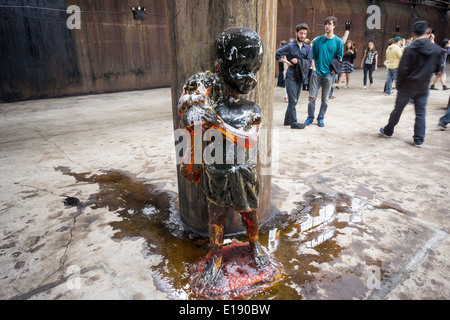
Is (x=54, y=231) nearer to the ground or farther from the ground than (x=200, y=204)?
nearer to the ground

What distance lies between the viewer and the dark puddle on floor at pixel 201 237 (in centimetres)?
172

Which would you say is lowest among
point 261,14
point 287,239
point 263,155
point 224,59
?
point 287,239

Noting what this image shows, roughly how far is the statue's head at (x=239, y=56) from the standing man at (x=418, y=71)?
11.4 feet

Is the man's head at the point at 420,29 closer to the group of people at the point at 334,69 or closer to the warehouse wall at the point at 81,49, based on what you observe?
the group of people at the point at 334,69

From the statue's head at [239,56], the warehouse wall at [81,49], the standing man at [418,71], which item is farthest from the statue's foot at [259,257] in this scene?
Answer: the warehouse wall at [81,49]

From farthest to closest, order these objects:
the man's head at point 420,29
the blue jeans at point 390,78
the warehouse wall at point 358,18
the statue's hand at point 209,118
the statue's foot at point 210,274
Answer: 1. the warehouse wall at point 358,18
2. the blue jeans at point 390,78
3. the man's head at point 420,29
4. the statue's foot at point 210,274
5. the statue's hand at point 209,118

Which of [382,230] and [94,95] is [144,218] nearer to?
[382,230]

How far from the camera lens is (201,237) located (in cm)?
218

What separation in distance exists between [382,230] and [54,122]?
584 cm

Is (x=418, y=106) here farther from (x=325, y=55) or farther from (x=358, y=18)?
(x=358, y=18)

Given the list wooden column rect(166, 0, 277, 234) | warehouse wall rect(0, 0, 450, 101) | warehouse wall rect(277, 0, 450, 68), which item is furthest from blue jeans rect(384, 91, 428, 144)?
warehouse wall rect(277, 0, 450, 68)

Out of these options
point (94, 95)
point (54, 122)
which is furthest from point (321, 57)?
point (94, 95)
